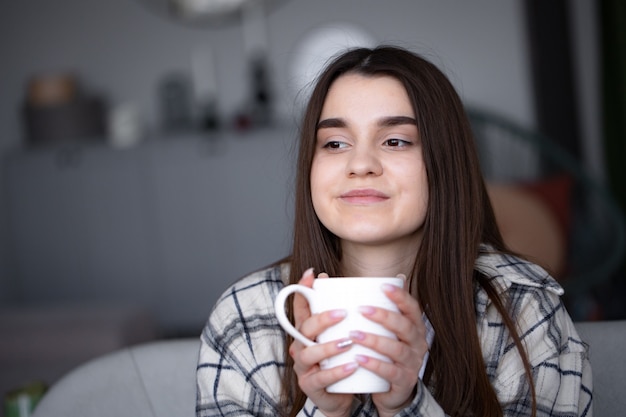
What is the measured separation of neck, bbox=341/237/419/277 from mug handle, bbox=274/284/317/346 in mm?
338

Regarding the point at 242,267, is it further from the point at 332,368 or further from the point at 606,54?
the point at 332,368

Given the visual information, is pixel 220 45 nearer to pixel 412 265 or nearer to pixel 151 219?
pixel 151 219

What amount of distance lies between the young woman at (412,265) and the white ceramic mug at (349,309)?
0.74ft

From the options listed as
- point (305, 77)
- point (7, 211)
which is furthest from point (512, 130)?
point (7, 211)

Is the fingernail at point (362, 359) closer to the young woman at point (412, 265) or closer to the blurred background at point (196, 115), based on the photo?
the young woman at point (412, 265)

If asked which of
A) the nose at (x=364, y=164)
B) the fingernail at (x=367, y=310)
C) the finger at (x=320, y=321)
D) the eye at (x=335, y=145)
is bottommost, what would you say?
the finger at (x=320, y=321)

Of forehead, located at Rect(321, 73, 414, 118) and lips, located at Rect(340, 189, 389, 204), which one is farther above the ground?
forehead, located at Rect(321, 73, 414, 118)

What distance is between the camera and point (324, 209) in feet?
4.25

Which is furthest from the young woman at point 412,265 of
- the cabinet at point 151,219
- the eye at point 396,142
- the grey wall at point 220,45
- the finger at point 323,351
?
the grey wall at point 220,45

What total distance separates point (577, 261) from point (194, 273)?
6.22ft

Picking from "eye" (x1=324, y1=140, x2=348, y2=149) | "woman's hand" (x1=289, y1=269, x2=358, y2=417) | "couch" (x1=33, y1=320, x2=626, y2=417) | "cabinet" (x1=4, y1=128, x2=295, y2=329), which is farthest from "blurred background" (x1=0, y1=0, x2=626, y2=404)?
"woman's hand" (x1=289, y1=269, x2=358, y2=417)

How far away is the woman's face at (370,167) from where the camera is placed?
125cm

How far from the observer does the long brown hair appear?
48.9 inches

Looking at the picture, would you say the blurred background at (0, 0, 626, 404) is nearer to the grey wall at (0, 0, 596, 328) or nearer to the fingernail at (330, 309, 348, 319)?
the grey wall at (0, 0, 596, 328)
